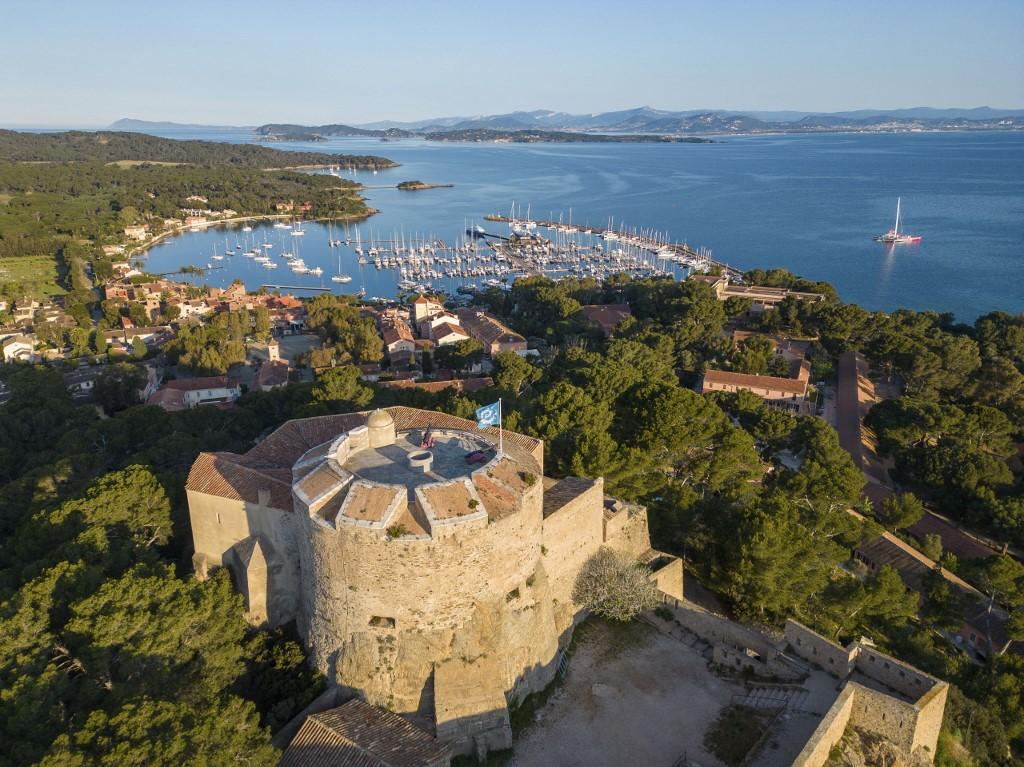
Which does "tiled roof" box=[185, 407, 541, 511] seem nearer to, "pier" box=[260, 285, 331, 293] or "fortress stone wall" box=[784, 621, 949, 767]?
"fortress stone wall" box=[784, 621, 949, 767]

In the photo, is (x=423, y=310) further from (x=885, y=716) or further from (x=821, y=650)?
(x=885, y=716)

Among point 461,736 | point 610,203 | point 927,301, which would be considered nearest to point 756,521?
point 461,736

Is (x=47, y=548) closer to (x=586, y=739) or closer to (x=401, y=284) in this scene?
(x=586, y=739)

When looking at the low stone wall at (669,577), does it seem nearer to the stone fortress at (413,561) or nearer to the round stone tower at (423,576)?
the stone fortress at (413,561)

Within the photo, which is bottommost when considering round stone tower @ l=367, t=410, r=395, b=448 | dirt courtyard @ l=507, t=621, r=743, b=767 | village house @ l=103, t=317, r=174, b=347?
village house @ l=103, t=317, r=174, b=347

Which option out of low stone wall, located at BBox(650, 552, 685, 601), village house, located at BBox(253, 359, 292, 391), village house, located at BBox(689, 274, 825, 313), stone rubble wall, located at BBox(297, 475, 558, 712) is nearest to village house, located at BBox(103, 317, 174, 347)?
village house, located at BBox(253, 359, 292, 391)

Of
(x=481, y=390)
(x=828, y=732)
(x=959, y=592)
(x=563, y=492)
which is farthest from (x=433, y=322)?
(x=828, y=732)
